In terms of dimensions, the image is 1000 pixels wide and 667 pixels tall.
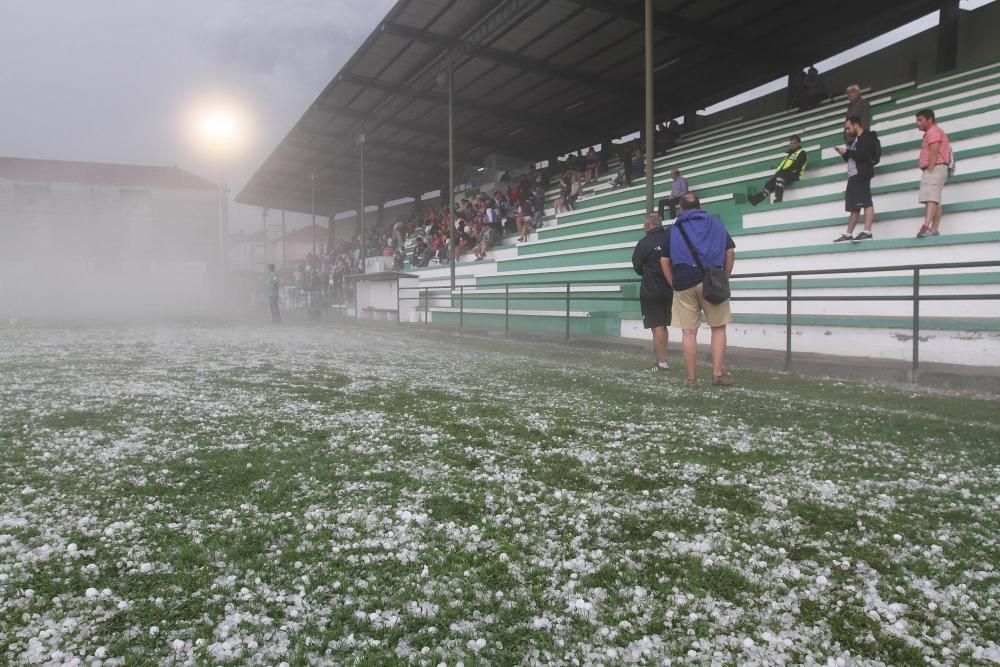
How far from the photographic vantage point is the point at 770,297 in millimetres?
7121

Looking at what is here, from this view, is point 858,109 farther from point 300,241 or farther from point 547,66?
point 300,241

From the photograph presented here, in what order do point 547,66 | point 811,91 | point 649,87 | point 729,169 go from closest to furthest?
point 649,87 → point 729,169 → point 811,91 → point 547,66

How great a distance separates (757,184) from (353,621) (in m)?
Answer: 11.6

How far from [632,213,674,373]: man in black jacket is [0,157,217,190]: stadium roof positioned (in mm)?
58623

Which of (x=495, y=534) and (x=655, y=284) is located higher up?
(x=655, y=284)

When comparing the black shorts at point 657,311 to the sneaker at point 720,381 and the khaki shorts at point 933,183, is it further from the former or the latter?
the khaki shorts at point 933,183

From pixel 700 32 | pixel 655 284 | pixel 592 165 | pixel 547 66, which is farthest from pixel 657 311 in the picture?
pixel 592 165

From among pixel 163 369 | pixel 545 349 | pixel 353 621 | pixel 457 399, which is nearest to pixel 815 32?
pixel 545 349

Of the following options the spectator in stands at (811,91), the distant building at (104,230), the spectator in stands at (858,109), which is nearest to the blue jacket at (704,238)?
the spectator in stands at (858,109)

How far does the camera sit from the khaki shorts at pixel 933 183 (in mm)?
7031

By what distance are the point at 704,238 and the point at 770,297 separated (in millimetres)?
2226

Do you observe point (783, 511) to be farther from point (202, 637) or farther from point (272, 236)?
point (272, 236)

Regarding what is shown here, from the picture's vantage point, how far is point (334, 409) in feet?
A: 14.2

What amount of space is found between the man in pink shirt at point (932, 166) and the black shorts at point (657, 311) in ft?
11.9
